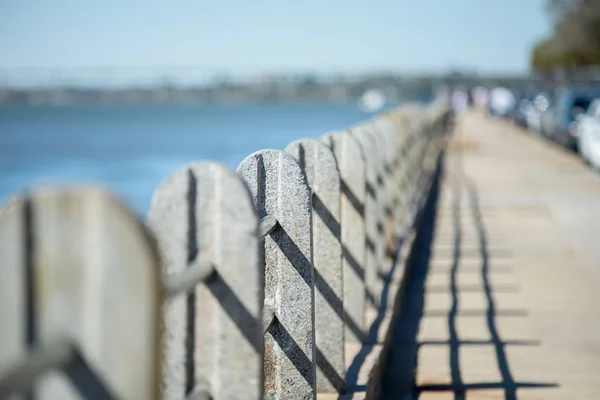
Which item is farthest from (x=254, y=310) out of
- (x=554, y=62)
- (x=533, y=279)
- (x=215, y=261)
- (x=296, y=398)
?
(x=554, y=62)

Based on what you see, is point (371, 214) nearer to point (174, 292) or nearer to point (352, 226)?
point (352, 226)

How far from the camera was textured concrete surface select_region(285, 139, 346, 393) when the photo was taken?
16.2 feet

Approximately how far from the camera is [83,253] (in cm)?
198

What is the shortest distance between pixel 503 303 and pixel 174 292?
6.51m

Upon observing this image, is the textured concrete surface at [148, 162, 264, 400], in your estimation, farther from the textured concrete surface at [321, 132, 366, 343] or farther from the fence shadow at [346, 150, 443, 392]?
the textured concrete surface at [321, 132, 366, 343]

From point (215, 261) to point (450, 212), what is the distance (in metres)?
13.4

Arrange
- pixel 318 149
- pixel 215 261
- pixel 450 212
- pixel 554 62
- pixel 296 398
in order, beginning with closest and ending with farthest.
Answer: pixel 215 261 < pixel 296 398 < pixel 318 149 < pixel 450 212 < pixel 554 62

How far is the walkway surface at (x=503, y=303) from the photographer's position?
6.17 meters

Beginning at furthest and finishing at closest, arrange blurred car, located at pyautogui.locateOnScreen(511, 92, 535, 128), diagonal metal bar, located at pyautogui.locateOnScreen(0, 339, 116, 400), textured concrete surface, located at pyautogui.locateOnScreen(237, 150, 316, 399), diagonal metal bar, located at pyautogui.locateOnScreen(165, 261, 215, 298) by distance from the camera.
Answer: blurred car, located at pyautogui.locateOnScreen(511, 92, 535, 128)
textured concrete surface, located at pyautogui.locateOnScreen(237, 150, 316, 399)
diagonal metal bar, located at pyautogui.locateOnScreen(165, 261, 215, 298)
diagonal metal bar, located at pyautogui.locateOnScreen(0, 339, 116, 400)

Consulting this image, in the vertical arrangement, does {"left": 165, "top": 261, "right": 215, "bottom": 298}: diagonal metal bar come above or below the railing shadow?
above

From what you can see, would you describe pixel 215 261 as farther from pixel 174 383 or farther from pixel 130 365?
pixel 130 365

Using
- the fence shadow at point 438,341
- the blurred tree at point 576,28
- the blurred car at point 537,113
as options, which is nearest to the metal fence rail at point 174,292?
the fence shadow at point 438,341

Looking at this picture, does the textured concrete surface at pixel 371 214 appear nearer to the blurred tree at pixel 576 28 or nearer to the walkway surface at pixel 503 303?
the walkway surface at pixel 503 303

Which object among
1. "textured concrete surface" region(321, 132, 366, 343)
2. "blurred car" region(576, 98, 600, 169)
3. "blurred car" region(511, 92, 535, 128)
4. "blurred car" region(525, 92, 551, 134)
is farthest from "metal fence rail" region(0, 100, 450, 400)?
"blurred car" region(511, 92, 535, 128)
